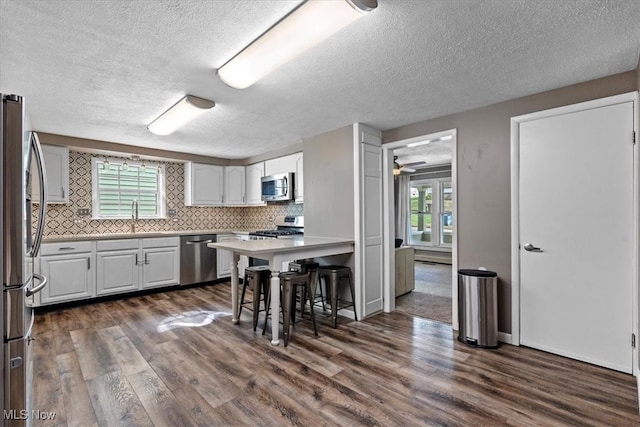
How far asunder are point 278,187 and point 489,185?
2939 millimetres

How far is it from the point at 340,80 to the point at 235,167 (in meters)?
3.83

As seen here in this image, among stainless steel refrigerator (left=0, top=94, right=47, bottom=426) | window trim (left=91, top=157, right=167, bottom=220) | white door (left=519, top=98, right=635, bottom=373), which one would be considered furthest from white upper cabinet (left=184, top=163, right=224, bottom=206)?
white door (left=519, top=98, right=635, bottom=373)

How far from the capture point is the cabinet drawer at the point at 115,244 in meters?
4.23

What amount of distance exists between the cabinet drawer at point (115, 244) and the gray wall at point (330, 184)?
254cm

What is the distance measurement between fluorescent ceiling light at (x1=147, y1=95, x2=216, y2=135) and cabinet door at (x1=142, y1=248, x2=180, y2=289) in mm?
2113

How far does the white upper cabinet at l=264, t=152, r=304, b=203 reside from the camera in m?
4.59

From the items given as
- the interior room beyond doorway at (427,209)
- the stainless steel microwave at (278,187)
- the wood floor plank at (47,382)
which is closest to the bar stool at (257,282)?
the wood floor plank at (47,382)

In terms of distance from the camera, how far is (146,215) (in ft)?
17.2

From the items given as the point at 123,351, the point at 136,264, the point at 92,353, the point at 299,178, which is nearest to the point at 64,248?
the point at 136,264

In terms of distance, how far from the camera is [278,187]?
191 inches

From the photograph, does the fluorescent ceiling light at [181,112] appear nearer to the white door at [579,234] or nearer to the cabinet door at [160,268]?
the cabinet door at [160,268]

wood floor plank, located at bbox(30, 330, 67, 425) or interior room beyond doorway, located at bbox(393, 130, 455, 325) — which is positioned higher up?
interior room beyond doorway, located at bbox(393, 130, 455, 325)

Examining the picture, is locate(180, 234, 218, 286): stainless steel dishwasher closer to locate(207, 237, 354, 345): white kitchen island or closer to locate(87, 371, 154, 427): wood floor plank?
locate(207, 237, 354, 345): white kitchen island

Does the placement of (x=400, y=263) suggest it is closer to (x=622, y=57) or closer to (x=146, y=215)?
(x=622, y=57)
